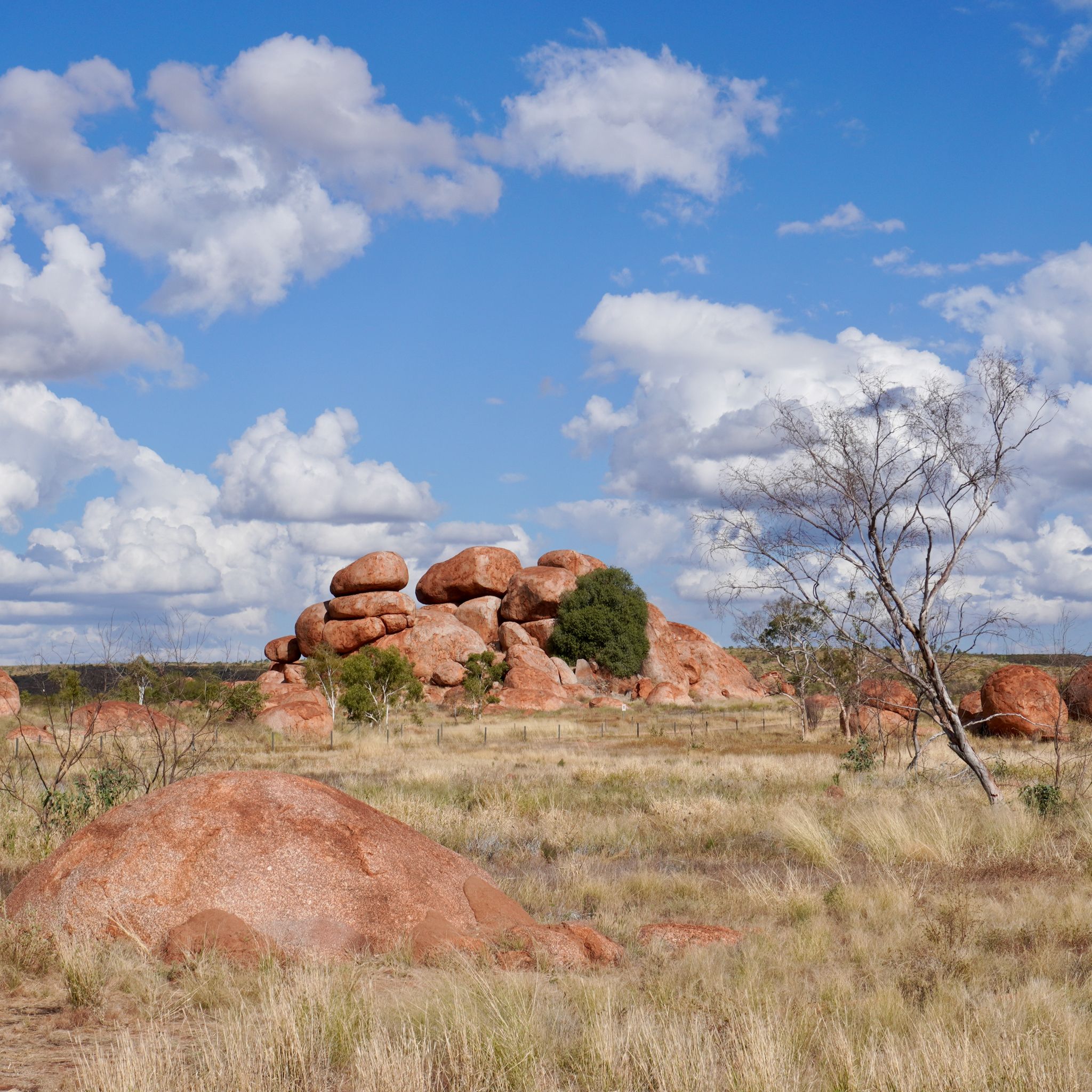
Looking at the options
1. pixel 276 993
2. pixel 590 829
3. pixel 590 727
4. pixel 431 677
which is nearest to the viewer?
pixel 276 993

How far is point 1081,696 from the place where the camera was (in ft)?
104

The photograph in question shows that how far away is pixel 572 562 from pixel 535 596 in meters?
5.11

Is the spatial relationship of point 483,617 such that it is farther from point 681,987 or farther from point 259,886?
point 681,987

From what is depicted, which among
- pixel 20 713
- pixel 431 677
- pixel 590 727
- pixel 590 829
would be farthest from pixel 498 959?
pixel 431 677

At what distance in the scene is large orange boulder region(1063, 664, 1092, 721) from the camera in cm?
3127

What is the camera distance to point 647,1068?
494 centimetres

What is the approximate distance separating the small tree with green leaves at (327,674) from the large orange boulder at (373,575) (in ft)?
26.3

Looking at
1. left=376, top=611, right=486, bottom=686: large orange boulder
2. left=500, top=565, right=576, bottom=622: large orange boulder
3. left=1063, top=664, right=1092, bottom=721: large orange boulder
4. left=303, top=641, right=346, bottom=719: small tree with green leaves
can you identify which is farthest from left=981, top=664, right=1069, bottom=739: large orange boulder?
left=500, top=565, right=576, bottom=622: large orange boulder

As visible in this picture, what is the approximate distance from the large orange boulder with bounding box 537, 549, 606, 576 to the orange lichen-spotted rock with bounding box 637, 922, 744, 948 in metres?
55.6

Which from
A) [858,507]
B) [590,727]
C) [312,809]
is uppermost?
→ [858,507]

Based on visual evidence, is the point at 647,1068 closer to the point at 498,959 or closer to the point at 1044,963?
the point at 498,959

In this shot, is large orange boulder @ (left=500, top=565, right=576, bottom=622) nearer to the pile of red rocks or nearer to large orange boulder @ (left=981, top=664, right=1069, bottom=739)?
the pile of red rocks

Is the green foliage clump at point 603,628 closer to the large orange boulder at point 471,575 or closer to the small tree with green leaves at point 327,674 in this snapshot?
the large orange boulder at point 471,575

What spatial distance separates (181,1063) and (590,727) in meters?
35.5
